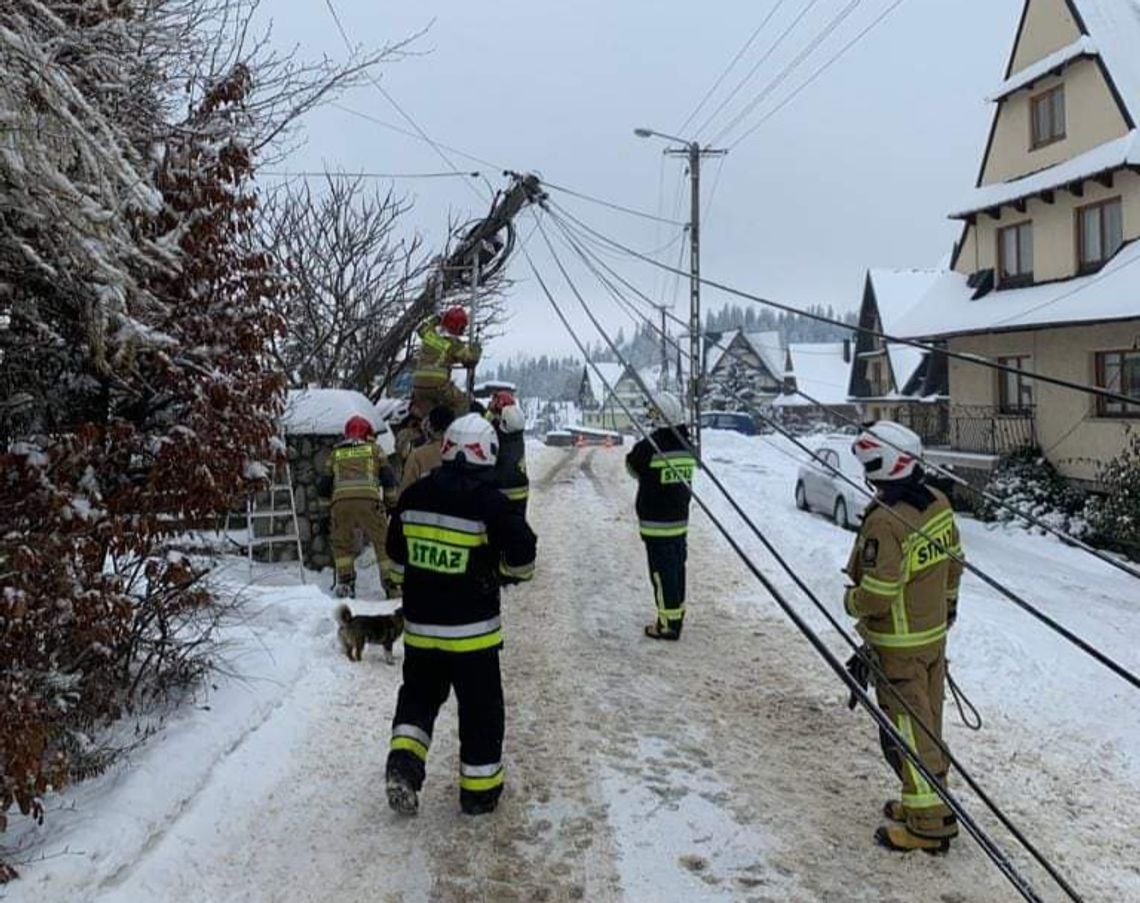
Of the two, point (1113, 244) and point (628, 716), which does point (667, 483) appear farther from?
point (1113, 244)

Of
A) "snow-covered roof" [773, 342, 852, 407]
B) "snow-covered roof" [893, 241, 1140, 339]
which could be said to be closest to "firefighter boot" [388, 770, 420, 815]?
"snow-covered roof" [893, 241, 1140, 339]

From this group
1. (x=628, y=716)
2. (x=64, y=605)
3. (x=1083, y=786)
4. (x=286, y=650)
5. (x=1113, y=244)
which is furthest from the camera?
(x=1113, y=244)

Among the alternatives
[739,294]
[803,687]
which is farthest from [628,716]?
[739,294]

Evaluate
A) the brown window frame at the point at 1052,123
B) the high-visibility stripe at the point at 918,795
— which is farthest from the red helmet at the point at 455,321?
the brown window frame at the point at 1052,123

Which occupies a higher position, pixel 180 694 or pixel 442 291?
pixel 442 291

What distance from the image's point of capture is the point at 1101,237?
17.4 meters

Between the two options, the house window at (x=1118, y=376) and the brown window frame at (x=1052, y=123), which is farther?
the brown window frame at (x=1052, y=123)

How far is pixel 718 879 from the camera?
3.73 metres

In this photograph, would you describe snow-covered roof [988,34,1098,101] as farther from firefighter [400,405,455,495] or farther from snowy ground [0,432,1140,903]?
firefighter [400,405,455,495]

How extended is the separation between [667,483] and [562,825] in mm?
3549

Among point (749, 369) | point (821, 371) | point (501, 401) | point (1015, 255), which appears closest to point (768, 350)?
point (821, 371)

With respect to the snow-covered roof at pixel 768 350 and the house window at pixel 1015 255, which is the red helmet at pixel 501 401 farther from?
the snow-covered roof at pixel 768 350

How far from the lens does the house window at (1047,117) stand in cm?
1848

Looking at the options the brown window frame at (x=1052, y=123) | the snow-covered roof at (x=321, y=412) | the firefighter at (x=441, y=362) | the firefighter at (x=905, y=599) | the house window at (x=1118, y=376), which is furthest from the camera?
the brown window frame at (x=1052, y=123)
